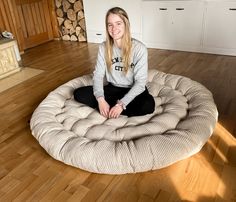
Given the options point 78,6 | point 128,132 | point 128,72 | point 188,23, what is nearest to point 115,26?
point 128,72

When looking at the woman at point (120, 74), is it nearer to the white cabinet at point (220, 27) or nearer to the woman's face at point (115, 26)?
the woman's face at point (115, 26)

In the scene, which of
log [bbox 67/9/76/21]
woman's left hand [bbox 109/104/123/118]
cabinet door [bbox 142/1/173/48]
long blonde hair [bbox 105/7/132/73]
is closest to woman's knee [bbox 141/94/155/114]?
woman's left hand [bbox 109/104/123/118]

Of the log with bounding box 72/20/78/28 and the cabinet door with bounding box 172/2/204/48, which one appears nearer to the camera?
the cabinet door with bounding box 172/2/204/48

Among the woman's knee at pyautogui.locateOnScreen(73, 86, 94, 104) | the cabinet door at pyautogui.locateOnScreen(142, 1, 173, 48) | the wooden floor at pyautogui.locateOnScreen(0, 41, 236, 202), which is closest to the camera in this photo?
the wooden floor at pyautogui.locateOnScreen(0, 41, 236, 202)

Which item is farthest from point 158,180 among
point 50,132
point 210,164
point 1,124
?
point 1,124

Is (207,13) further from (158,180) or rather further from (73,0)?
(158,180)

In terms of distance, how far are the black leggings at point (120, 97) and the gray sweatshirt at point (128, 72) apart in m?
0.05

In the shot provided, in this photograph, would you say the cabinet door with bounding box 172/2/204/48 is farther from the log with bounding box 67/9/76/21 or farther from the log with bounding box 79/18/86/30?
the log with bounding box 67/9/76/21

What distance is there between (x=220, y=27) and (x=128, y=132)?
7.49 ft

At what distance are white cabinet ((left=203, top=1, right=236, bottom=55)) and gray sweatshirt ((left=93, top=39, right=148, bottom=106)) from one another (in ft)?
6.05

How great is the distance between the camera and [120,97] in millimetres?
1867

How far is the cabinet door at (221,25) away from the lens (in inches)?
122

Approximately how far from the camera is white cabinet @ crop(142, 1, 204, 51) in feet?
10.9

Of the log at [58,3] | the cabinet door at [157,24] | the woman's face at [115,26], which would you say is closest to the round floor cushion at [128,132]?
the woman's face at [115,26]
